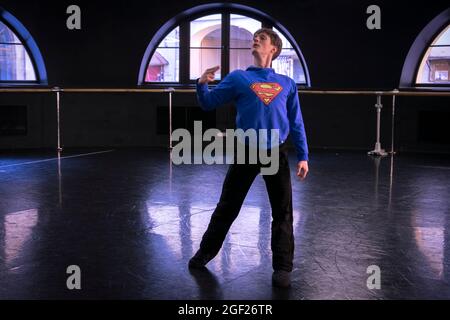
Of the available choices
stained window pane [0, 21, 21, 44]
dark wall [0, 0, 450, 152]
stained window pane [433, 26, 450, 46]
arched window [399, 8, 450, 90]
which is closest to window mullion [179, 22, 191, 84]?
dark wall [0, 0, 450, 152]

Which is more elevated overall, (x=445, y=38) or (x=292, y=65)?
(x=445, y=38)

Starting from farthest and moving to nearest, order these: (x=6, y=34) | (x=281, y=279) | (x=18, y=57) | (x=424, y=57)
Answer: (x=18, y=57) < (x=6, y=34) < (x=424, y=57) < (x=281, y=279)

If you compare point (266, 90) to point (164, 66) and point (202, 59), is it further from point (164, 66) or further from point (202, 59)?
point (164, 66)

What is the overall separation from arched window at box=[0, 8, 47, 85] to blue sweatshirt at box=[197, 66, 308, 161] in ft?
26.0

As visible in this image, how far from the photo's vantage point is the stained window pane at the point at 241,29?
10.8 meters

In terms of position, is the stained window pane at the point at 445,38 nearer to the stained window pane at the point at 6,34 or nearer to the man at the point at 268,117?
the stained window pane at the point at 6,34

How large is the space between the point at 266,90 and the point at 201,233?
152cm

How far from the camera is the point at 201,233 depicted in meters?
4.40

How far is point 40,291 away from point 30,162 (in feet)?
18.8

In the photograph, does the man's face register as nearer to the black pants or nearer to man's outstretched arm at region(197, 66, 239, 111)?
man's outstretched arm at region(197, 66, 239, 111)

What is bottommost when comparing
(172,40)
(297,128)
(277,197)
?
(277,197)

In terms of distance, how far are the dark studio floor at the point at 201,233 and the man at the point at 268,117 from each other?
25cm

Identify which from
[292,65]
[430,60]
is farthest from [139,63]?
[430,60]
